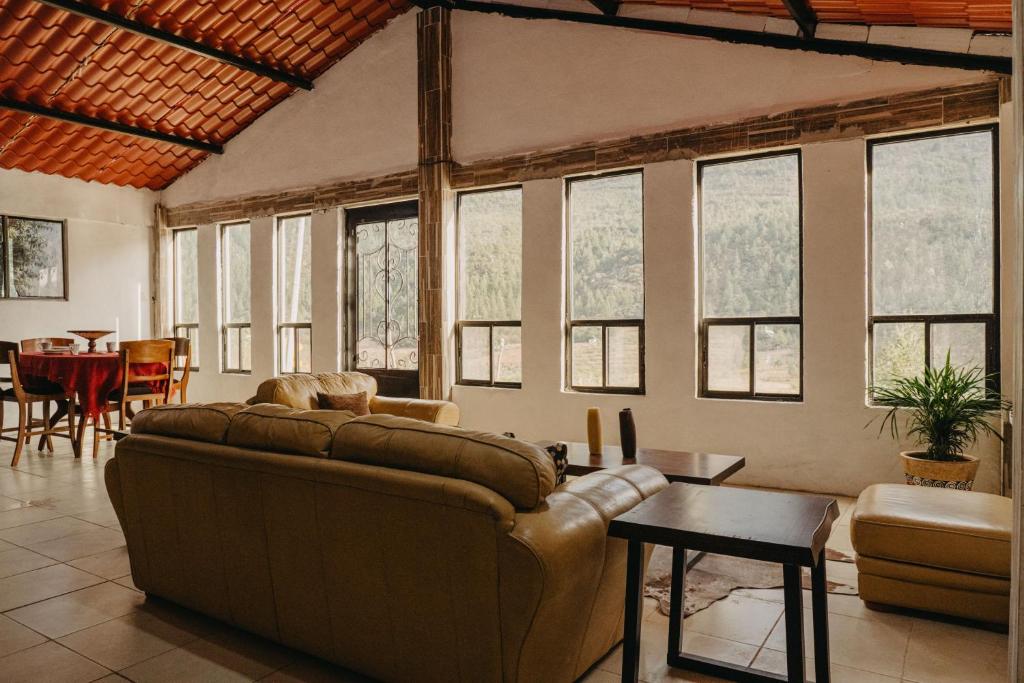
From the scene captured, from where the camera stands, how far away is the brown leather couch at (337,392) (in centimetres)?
428

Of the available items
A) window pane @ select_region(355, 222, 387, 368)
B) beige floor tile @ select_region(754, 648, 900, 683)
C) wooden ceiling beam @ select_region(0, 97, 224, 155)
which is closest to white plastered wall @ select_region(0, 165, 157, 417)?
wooden ceiling beam @ select_region(0, 97, 224, 155)

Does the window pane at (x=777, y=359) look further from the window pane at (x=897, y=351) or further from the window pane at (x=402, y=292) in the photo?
the window pane at (x=402, y=292)

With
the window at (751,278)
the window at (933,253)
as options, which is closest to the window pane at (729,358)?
the window at (751,278)

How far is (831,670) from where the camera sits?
91.8 inches

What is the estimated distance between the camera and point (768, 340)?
521 centimetres

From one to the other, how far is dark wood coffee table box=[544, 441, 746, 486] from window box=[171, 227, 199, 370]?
276 inches

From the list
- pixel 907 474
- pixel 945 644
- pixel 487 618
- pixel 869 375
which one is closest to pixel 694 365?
pixel 869 375

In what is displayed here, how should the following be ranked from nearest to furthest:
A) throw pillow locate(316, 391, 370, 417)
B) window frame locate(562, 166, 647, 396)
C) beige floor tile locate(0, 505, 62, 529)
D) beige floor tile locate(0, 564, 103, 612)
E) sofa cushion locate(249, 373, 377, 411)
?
beige floor tile locate(0, 564, 103, 612)
beige floor tile locate(0, 505, 62, 529)
sofa cushion locate(249, 373, 377, 411)
throw pillow locate(316, 391, 370, 417)
window frame locate(562, 166, 647, 396)

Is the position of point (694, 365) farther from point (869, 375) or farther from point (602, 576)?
point (602, 576)

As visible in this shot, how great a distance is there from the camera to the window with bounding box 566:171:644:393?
5.81 meters

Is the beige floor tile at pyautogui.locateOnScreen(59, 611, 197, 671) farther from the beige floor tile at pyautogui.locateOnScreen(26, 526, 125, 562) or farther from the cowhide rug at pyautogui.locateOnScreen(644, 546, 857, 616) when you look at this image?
the cowhide rug at pyautogui.locateOnScreen(644, 546, 857, 616)

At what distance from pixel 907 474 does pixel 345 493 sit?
3611 mm

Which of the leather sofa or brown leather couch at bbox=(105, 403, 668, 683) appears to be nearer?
brown leather couch at bbox=(105, 403, 668, 683)

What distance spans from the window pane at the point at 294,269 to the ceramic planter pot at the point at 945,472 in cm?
630
